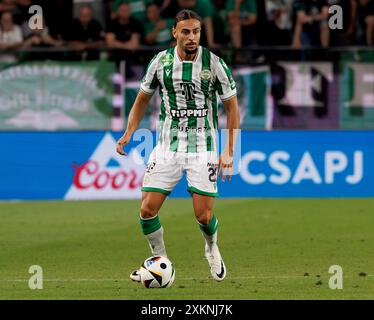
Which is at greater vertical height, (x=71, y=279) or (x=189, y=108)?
(x=189, y=108)

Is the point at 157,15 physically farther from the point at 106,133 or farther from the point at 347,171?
the point at 347,171

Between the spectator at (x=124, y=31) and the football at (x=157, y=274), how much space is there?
9.60m

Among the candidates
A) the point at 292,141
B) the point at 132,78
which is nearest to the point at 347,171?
the point at 292,141

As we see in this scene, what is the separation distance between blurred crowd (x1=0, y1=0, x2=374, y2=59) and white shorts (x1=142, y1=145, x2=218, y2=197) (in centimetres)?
905

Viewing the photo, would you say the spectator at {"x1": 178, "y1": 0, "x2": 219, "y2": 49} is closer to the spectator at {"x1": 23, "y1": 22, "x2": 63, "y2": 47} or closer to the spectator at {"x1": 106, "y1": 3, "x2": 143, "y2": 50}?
the spectator at {"x1": 106, "y1": 3, "x2": 143, "y2": 50}

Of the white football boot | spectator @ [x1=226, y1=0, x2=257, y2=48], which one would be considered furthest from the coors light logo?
the white football boot

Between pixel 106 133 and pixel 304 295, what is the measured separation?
355 inches

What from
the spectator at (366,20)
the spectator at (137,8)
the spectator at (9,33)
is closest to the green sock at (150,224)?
the spectator at (9,33)

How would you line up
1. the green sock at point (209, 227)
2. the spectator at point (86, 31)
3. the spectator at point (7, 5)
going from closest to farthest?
1. the green sock at point (209, 227)
2. the spectator at point (86, 31)
3. the spectator at point (7, 5)

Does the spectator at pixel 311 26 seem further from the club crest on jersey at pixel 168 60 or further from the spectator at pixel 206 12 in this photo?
the club crest on jersey at pixel 168 60

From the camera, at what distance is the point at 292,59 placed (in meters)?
18.6

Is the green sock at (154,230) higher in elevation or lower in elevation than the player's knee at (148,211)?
lower

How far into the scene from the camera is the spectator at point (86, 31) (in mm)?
19062

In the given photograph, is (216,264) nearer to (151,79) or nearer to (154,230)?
(154,230)
